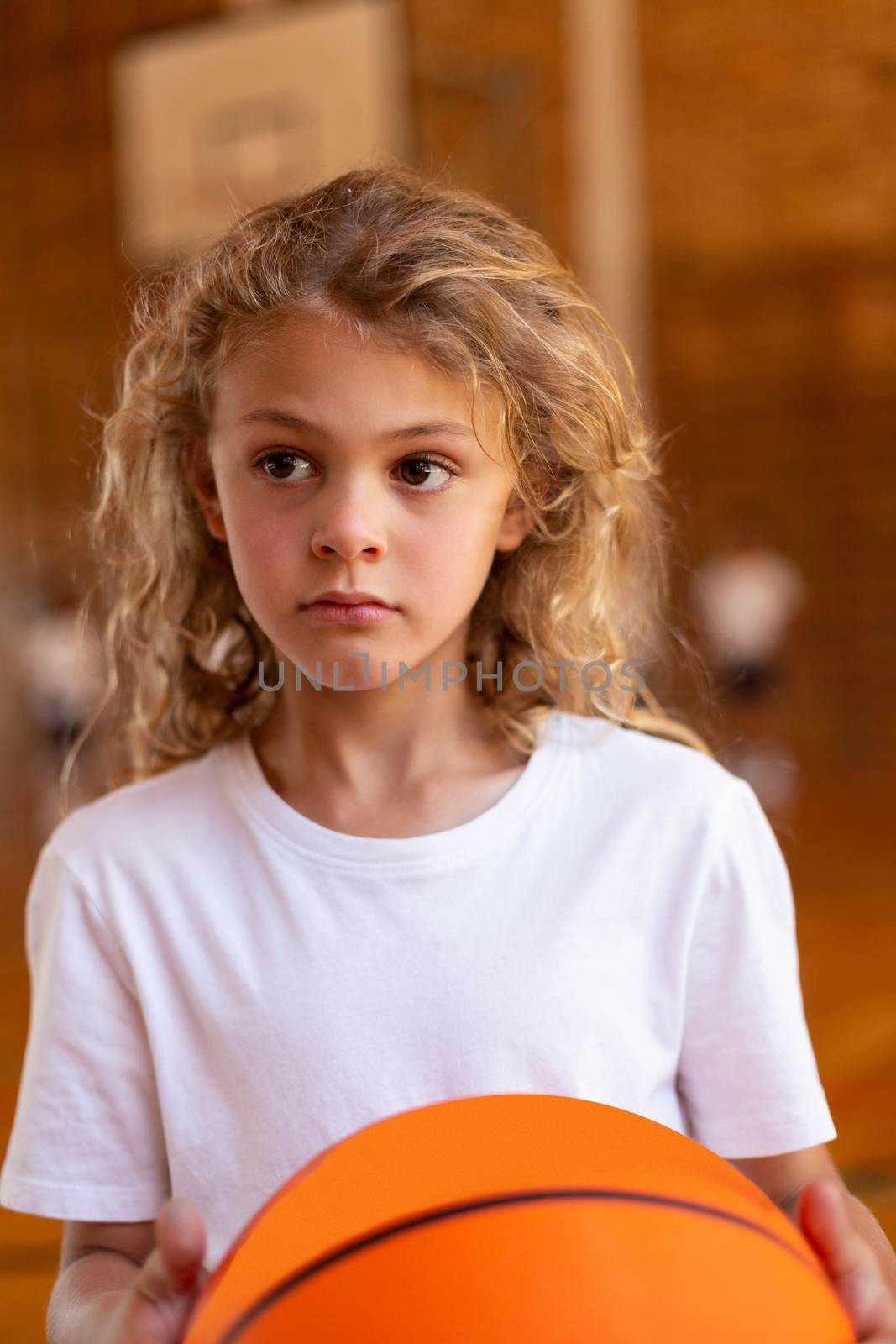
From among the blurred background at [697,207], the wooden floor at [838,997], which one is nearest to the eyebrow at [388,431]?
the wooden floor at [838,997]

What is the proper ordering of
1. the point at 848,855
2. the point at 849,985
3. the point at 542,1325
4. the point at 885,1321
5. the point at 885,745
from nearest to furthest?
1. the point at 542,1325
2. the point at 885,1321
3. the point at 849,985
4. the point at 848,855
5. the point at 885,745

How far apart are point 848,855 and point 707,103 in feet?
8.52

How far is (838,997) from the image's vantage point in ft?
7.23

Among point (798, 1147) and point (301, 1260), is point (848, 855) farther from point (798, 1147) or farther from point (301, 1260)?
point (301, 1260)

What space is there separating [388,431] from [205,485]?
18 centimetres

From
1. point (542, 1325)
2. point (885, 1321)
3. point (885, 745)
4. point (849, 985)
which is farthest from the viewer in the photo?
point (885, 745)

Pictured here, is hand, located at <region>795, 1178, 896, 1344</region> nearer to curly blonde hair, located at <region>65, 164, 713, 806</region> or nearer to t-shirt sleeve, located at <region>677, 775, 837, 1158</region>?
t-shirt sleeve, located at <region>677, 775, 837, 1158</region>

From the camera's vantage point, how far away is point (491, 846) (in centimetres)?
87

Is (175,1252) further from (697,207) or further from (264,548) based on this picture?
(697,207)

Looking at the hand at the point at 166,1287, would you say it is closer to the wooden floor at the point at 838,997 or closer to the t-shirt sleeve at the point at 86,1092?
the t-shirt sleeve at the point at 86,1092

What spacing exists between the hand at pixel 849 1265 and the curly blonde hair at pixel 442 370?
0.34 metres

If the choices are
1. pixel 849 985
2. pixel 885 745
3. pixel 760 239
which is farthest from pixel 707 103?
pixel 849 985

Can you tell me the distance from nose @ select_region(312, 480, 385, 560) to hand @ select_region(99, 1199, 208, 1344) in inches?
12.5

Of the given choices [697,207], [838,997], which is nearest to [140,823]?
[838,997]
